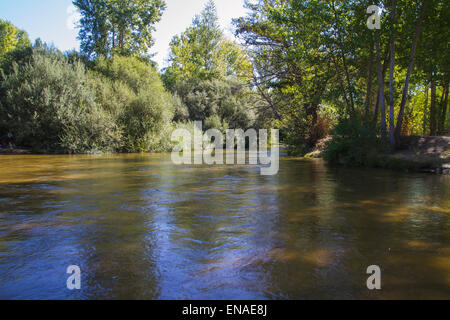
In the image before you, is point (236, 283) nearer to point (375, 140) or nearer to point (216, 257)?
point (216, 257)

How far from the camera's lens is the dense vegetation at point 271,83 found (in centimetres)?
1527

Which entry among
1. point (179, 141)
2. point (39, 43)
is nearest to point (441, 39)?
Result: point (179, 141)

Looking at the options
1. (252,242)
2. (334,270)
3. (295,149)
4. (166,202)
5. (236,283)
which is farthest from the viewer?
(295,149)

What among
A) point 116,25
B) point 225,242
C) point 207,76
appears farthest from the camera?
point 207,76

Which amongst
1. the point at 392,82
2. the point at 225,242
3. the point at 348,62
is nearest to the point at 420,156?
the point at 392,82

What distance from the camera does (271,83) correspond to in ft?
76.5

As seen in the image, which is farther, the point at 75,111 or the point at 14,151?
the point at 75,111

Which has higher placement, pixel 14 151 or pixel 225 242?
pixel 14 151

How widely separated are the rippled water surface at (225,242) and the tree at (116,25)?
30.7 metres

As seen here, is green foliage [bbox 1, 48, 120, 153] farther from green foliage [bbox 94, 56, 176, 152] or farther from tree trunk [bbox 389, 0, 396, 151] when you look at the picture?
tree trunk [bbox 389, 0, 396, 151]

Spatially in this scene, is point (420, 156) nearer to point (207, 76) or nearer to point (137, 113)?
point (137, 113)

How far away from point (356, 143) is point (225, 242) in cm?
1201
